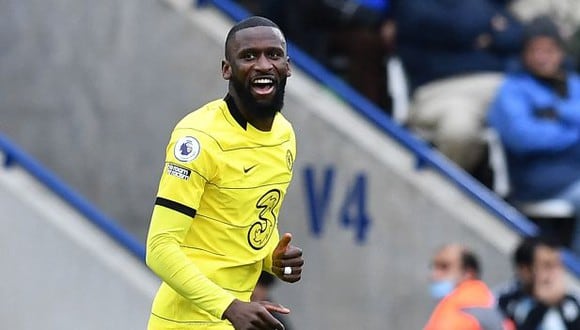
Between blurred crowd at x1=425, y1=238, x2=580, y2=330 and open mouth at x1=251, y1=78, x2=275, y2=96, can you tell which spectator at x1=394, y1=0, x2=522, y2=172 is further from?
open mouth at x1=251, y1=78, x2=275, y2=96

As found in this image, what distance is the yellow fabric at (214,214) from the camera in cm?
479

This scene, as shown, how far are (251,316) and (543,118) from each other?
493cm

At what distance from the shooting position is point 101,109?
32.1 feet

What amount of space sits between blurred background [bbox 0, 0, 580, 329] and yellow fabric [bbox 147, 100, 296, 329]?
139 inches

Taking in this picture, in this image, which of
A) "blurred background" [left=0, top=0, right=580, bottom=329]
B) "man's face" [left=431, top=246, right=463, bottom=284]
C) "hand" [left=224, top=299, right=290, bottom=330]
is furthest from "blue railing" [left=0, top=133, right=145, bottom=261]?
"hand" [left=224, top=299, right=290, bottom=330]

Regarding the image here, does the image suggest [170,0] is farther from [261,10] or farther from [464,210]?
[464,210]

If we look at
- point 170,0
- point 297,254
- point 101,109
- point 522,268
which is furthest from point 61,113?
point 297,254

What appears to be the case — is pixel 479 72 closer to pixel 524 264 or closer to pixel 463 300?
pixel 524 264

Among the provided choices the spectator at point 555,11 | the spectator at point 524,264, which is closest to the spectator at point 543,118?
the spectator at point 555,11

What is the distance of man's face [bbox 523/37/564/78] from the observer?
9.11 meters

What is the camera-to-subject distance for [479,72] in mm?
9789

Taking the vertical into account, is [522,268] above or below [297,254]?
below

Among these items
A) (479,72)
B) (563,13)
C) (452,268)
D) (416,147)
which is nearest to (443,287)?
(452,268)

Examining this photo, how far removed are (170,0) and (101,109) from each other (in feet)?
3.01
